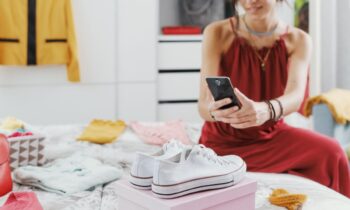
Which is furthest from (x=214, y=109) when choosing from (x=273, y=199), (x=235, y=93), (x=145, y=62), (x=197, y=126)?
(x=145, y=62)

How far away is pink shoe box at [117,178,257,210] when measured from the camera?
959 mm

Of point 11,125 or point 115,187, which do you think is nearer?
point 115,187

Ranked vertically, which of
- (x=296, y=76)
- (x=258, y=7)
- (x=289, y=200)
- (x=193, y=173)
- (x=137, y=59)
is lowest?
(x=289, y=200)

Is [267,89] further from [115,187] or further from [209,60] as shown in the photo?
→ [115,187]

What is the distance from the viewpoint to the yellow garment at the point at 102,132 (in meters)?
1.98

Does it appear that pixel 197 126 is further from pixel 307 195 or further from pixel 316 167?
pixel 307 195

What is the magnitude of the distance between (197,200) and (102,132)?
1.16 meters

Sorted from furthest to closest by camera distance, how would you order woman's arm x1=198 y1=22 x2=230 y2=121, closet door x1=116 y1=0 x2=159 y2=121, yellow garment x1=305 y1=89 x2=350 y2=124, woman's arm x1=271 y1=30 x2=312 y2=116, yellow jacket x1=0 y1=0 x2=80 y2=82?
closet door x1=116 y1=0 x2=159 y2=121
yellow jacket x1=0 y1=0 x2=80 y2=82
yellow garment x1=305 y1=89 x2=350 y2=124
woman's arm x1=198 y1=22 x2=230 y2=121
woman's arm x1=271 y1=30 x2=312 y2=116

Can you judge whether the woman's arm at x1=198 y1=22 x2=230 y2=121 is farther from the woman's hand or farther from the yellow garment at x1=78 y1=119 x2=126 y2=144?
the yellow garment at x1=78 y1=119 x2=126 y2=144

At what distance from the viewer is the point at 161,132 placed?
2064 millimetres

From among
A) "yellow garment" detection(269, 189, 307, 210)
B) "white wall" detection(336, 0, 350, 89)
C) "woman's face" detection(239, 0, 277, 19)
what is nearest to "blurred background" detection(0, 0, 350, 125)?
"white wall" detection(336, 0, 350, 89)

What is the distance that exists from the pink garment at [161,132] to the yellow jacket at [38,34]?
1208mm

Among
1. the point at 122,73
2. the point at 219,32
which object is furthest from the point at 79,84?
the point at 219,32

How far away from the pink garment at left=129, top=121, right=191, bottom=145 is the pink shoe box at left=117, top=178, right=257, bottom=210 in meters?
0.90
